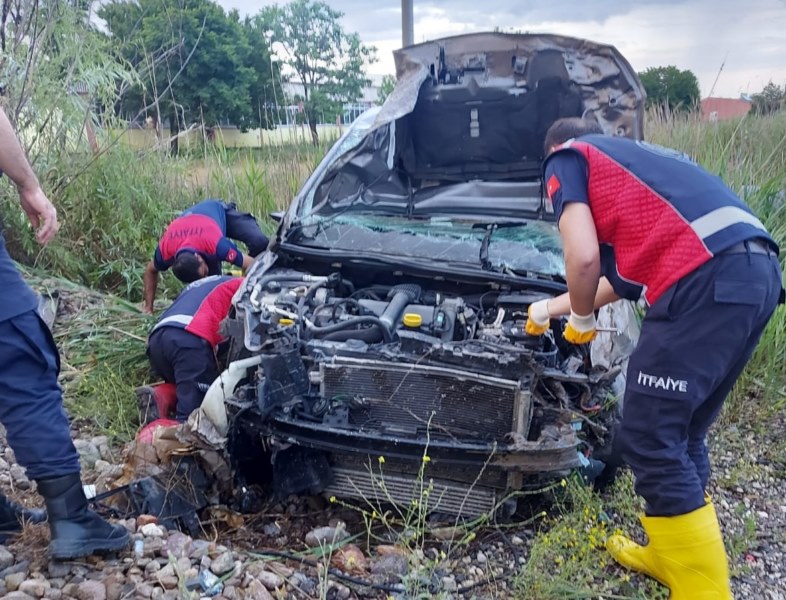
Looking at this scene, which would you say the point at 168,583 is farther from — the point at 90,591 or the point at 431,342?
the point at 431,342

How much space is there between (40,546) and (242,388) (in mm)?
903

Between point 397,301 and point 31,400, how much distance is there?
1.62m

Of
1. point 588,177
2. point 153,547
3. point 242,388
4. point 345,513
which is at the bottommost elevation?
point 345,513

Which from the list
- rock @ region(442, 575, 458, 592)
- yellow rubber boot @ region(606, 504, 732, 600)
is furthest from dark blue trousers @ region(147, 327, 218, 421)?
yellow rubber boot @ region(606, 504, 732, 600)

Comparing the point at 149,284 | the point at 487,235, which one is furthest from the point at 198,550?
the point at 149,284

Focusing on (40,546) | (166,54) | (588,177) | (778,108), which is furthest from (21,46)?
(778,108)

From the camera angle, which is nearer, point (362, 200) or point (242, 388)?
point (242, 388)

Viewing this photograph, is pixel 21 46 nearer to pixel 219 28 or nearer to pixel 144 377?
pixel 144 377

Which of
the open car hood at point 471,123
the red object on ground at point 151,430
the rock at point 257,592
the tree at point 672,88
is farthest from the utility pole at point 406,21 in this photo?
the rock at point 257,592

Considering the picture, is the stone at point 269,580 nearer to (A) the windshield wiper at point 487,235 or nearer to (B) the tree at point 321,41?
(A) the windshield wiper at point 487,235

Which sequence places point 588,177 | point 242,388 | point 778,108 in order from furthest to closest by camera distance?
point 778,108 < point 242,388 < point 588,177

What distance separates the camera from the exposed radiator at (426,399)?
2645mm

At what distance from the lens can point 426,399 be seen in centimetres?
273

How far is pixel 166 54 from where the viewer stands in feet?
20.7
